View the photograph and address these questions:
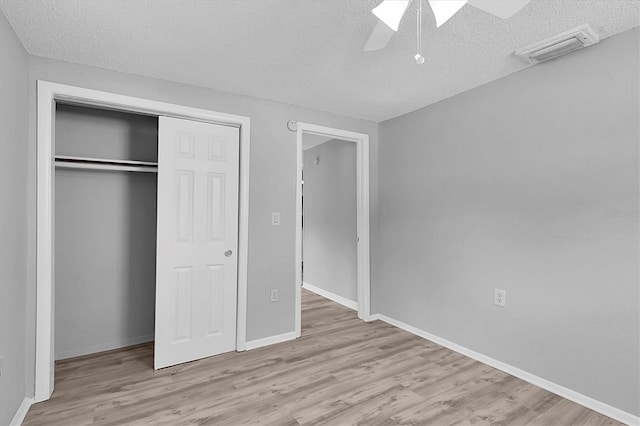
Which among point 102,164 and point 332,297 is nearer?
point 102,164

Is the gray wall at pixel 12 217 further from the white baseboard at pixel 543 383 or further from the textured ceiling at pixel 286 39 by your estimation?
the white baseboard at pixel 543 383

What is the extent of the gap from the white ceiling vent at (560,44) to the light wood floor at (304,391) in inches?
93.0

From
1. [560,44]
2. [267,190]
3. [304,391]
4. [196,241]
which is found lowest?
[304,391]

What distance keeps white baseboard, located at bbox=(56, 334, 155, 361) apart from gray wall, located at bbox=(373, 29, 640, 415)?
2.72 meters

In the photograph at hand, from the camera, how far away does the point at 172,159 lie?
2.73 metres

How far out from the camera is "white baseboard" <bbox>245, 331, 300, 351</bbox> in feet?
10.1

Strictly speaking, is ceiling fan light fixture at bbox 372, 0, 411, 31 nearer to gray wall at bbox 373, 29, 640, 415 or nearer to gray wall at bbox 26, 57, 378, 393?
gray wall at bbox 373, 29, 640, 415

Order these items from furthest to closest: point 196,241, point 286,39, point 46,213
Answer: point 196,241 < point 46,213 < point 286,39

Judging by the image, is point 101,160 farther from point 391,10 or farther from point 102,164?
point 391,10

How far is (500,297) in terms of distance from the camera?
8.86ft

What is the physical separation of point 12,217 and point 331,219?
3538mm

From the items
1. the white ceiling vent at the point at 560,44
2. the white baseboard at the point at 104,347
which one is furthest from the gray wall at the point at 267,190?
the white ceiling vent at the point at 560,44

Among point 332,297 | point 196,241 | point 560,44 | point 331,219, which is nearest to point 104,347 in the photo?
point 196,241

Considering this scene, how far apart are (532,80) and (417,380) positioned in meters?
2.44
